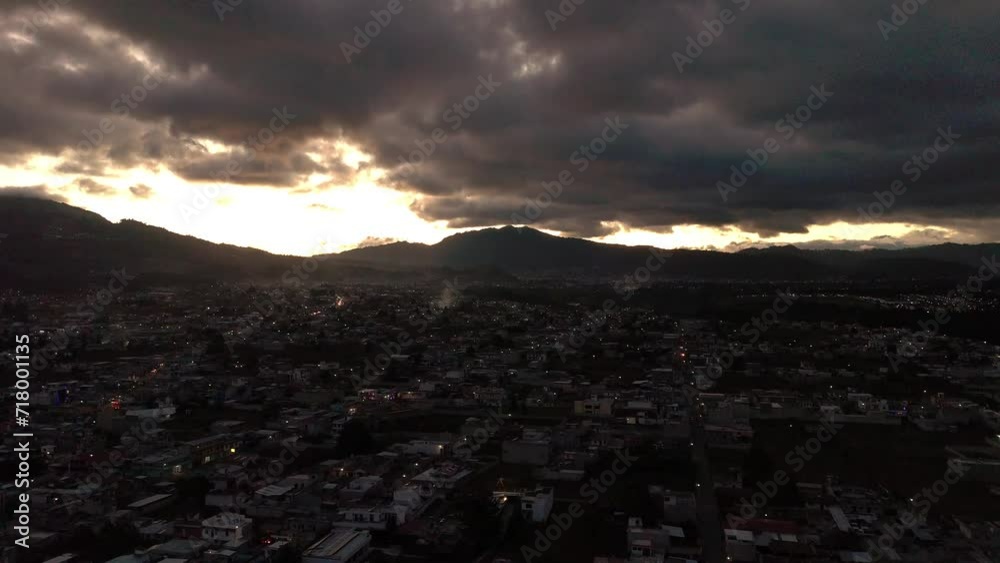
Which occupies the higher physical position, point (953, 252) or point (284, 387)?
point (953, 252)

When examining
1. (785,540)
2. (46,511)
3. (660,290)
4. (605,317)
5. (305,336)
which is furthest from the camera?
(660,290)

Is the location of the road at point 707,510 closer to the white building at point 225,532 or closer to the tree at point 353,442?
the white building at point 225,532

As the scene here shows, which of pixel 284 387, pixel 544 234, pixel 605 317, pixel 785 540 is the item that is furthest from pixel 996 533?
pixel 544 234

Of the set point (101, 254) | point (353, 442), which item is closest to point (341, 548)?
point (353, 442)

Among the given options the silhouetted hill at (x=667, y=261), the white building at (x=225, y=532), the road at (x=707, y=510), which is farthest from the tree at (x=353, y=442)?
the silhouetted hill at (x=667, y=261)

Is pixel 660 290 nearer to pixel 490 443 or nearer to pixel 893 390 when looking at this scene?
pixel 893 390

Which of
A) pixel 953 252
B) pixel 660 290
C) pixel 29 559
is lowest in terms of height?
pixel 29 559

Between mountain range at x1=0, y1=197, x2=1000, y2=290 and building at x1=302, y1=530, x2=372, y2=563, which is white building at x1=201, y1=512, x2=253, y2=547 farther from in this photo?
mountain range at x1=0, y1=197, x2=1000, y2=290

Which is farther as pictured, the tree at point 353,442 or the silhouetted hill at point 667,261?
the silhouetted hill at point 667,261
